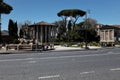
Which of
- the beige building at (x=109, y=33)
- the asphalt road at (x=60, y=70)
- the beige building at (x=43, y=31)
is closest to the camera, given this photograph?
the asphalt road at (x=60, y=70)

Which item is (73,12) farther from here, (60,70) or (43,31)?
(60,70)

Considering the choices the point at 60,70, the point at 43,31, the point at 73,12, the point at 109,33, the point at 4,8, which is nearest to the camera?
the point at 60,70

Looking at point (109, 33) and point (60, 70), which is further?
point (109, 33)

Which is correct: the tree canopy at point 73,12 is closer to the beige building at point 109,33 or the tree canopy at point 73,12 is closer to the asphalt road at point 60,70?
the beige building at point 109,33

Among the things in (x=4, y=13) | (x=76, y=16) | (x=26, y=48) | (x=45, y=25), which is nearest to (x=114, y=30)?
(x=76, y=16)

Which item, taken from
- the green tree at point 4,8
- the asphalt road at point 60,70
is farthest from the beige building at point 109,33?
the asphalt road at point 60,70

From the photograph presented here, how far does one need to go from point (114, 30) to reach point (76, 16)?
18975 millimetres

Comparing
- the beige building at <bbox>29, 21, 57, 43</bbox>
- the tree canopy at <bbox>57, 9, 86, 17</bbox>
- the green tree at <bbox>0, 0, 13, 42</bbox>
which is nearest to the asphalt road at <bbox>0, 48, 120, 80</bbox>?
the green tree at <bbox>0, 0, 13, 42</bbox>

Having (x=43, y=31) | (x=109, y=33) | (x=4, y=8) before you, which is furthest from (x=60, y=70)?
(x=109, y=33)

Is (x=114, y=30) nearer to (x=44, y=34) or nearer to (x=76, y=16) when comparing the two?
(x=76, y=16)

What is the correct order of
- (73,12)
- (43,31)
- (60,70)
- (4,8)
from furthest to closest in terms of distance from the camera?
(73,12), (43,31), (4,8), (60,70)

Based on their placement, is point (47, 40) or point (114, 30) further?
point (114, 30)

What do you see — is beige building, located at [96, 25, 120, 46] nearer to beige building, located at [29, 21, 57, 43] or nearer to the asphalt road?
beige building, located at [29, 21, 57, 43]

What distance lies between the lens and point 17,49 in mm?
41625
